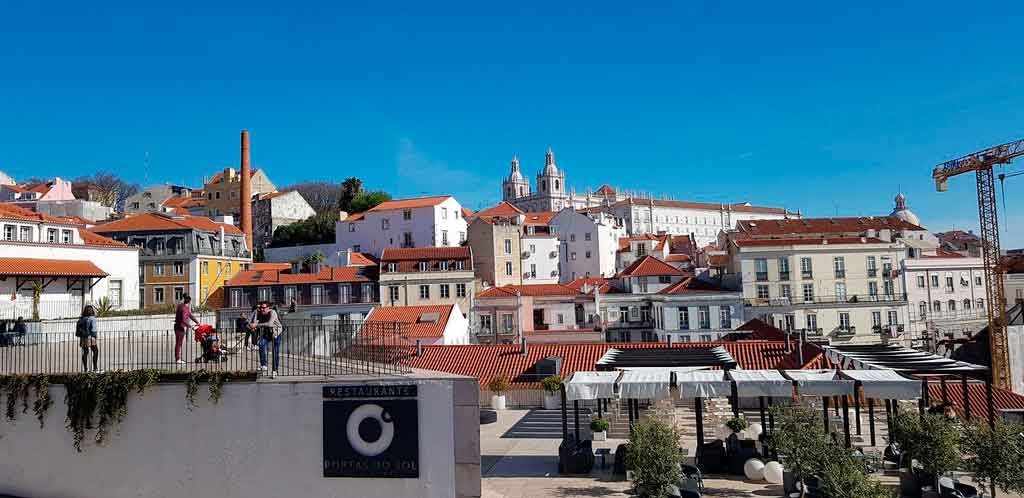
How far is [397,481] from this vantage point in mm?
14375

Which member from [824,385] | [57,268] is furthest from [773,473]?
[57,268]

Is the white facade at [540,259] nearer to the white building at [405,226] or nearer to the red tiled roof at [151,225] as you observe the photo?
the white building at [405,226]

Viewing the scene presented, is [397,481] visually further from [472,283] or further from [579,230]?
[579,230]

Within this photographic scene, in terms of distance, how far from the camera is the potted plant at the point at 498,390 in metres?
25.9

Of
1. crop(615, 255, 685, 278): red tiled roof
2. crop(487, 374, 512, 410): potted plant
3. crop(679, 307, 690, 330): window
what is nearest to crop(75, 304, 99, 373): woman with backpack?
crop(487, 374, 512, 410): potted plant

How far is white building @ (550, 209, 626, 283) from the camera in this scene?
3041 inches

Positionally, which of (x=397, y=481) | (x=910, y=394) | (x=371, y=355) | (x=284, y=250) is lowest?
(x=397, y=481)

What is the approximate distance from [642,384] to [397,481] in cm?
527

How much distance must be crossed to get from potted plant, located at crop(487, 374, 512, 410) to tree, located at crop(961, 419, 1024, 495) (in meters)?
14.8

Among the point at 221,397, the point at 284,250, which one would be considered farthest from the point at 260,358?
the point at 284,250

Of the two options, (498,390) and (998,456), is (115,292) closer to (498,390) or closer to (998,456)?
(498,390)

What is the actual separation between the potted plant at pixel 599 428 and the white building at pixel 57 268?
19.0m

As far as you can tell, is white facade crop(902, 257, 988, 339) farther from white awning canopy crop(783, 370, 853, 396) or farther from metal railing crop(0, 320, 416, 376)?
metal railing crop(0, 320, 416, 376)

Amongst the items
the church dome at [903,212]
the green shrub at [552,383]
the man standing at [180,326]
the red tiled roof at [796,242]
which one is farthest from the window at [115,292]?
the church dome at [903,212]
